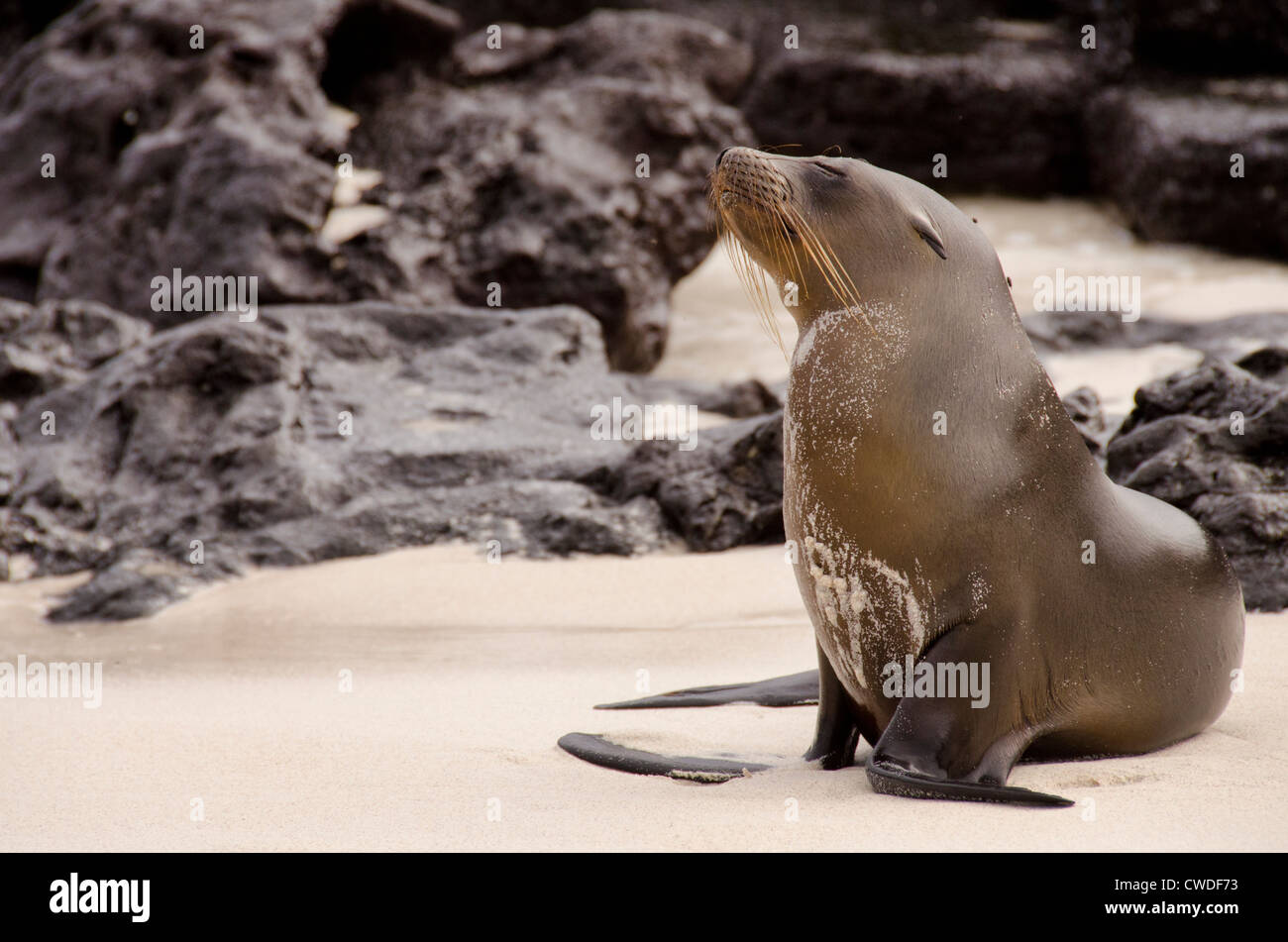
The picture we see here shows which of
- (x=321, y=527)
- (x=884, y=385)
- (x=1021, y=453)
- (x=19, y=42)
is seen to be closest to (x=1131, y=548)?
(x=1021, y=453)

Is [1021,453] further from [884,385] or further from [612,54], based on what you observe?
[612,54]

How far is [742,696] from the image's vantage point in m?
4.19

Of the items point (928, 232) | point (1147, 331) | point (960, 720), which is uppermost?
point (1147, 331)

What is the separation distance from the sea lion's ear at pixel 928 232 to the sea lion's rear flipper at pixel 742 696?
4.89 feet

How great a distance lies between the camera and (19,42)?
1477 cm

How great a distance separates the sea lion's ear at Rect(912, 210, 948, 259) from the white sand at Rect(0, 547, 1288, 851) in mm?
1227

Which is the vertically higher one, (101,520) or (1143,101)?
(1143,101)

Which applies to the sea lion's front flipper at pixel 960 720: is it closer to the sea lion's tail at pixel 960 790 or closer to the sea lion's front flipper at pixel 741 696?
the sea lion's tail at pixel 960 790

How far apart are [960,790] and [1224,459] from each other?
2.93 metres

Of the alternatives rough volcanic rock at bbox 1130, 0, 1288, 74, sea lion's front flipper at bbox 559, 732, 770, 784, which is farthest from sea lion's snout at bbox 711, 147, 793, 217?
rough volcanic rock at bbox 1130, 0, 1288, 74

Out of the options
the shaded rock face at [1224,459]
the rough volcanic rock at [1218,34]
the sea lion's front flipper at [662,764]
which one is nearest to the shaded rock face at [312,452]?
the shaded rock face at [1224,459]

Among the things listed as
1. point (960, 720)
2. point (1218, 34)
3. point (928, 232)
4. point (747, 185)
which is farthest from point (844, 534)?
point (1218, 34)

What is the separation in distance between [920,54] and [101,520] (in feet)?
34.9

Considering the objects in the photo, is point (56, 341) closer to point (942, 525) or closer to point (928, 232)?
point (928, 232)
